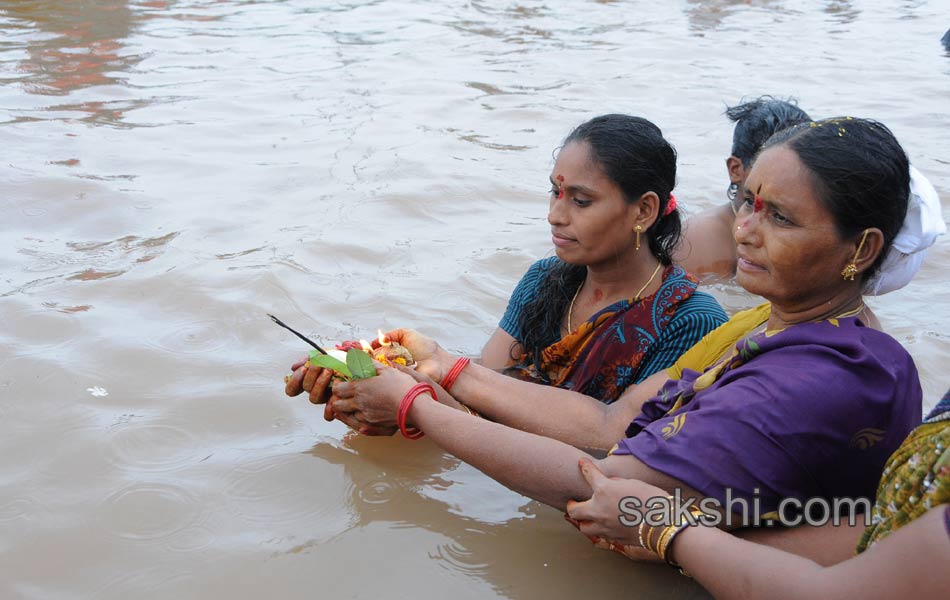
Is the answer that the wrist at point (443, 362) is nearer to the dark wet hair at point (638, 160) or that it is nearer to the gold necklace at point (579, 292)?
the gold necklace at point (579, 292)

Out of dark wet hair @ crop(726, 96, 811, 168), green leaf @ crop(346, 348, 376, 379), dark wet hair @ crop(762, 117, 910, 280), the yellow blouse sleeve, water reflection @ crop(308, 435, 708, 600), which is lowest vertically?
water reflection @ crop(308, 435, 708, 600)

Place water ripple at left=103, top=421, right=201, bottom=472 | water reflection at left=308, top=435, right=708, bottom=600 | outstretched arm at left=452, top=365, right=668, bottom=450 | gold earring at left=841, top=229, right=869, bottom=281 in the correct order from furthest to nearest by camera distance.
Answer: water ripple at left=103, top=421, right=201, bottom=472 < outstretched arm at left=452, top=365, right=668, bottom=450 < water reflection at left=308, top=435, right=708, bottom=600 < gold earring at left=841, top=229, right=869, bottom=281

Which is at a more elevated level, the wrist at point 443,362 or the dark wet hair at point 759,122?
the dark wet hair at point 759,122

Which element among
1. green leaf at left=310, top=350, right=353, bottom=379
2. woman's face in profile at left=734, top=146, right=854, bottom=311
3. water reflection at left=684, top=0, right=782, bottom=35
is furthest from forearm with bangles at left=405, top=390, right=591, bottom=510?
water reflection at left=684, top=0, right=782, bottom=35

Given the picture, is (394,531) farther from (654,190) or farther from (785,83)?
(785,83)

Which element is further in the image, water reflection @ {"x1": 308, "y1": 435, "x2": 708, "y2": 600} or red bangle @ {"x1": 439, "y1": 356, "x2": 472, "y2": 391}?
red bangle @ {"x1": 439, "y1": 356, "x2": 472, "y2": 391}

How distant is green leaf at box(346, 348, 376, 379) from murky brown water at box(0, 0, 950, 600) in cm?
47

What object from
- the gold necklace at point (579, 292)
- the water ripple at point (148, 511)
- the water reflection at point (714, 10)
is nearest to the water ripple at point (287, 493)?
the water ripple at point (148, 511)

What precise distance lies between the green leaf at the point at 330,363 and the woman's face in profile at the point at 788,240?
1455mm

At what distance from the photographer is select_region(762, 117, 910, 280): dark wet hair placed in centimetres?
266

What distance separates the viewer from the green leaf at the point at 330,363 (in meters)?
3.59

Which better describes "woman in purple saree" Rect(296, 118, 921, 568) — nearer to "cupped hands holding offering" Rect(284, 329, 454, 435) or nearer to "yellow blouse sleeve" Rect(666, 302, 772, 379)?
→ "yellow blouse sleeve" Rect(666, 302, 772, 379)

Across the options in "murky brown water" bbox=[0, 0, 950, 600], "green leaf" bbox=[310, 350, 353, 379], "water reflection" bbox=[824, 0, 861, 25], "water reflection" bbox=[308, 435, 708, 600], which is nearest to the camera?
"water reflection" bbox=[308, 435, 708, 600]

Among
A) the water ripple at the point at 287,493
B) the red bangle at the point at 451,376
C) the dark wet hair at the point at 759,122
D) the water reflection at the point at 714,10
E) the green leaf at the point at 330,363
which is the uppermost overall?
the dark wet hair at the point at 759,122
